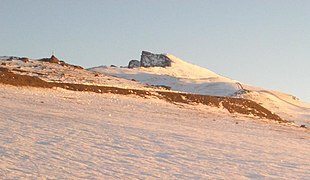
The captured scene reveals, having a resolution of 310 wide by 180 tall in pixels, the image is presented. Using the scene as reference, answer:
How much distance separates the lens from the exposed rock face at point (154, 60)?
328ft

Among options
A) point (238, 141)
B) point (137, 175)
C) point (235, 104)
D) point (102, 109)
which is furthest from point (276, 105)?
point (137, 175)

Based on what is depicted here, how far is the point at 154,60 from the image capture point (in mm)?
101312

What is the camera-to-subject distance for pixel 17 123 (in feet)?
57.5

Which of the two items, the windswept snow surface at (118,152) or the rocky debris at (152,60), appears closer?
the windswept snow surface at (118,152)

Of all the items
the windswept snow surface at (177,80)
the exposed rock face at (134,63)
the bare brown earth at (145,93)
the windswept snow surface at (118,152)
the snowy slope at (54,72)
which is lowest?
the windswept snow surface at (118,152)

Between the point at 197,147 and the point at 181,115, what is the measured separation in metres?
13.8

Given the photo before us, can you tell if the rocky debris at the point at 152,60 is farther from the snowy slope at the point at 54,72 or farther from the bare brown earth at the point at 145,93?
the bare brown earth at the point at 145,93

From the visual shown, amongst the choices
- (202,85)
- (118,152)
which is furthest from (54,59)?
(118,152)

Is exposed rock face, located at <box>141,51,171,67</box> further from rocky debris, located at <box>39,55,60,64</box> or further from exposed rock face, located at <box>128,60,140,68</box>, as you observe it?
rocky debris, located at <box>39,55,60,64</box>

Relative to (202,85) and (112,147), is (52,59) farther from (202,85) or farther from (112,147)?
(112,147)

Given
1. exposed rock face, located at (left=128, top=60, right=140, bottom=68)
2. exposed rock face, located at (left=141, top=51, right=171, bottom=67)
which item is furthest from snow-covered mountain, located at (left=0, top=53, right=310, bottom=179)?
exposed rock face, located at (left=128, top=60, right=140, bottom=68)

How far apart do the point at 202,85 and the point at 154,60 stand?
89.4ft

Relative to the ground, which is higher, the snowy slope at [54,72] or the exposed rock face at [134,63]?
the exposed rock face at [134,63]

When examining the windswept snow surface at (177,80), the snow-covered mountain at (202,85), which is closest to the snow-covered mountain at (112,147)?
the snow-covered mountain at (202,85)
